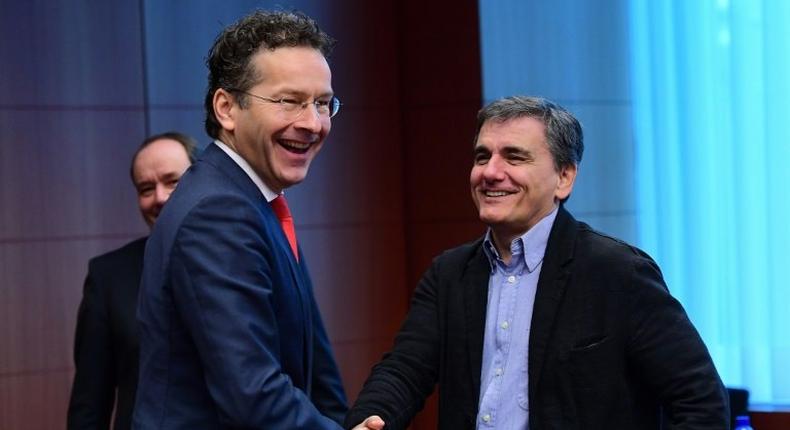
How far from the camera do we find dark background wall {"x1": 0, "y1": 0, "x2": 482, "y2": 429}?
4.83 metres

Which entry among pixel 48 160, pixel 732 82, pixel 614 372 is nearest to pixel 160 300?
pixel 614 372

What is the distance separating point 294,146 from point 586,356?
743 millimetres

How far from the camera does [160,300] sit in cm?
201

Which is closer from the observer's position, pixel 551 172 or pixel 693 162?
→ pixel 551 172

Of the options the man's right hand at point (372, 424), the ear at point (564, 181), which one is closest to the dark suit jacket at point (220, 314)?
the man's right hand at point (372, 424)

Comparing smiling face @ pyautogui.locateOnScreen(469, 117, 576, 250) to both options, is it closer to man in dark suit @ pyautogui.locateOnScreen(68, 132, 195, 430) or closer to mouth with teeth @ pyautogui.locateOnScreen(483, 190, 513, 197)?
mouth with teeth @ pyautogui.locateOnScreen(483, 190, 513, 197)

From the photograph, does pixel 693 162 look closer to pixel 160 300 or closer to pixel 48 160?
pixel 48 160

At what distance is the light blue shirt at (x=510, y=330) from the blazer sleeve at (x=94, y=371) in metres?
1.08

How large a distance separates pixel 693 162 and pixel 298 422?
132 inches

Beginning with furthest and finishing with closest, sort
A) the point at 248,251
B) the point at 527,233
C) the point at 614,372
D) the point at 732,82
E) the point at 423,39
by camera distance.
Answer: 1. the point at 423,39
2. the point at 732,82
3. the point at 527,233
4. the point at 614,372
5. the point at 248,251

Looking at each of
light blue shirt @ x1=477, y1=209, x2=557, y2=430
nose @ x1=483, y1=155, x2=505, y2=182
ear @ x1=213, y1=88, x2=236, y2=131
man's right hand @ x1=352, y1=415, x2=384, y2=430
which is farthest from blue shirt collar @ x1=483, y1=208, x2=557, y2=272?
ear @ x1=213, y1=88, x2=236, y2=131

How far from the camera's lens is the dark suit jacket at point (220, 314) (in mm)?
1944

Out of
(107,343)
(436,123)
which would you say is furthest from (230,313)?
(436,123)

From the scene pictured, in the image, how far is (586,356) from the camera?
2.39 m
